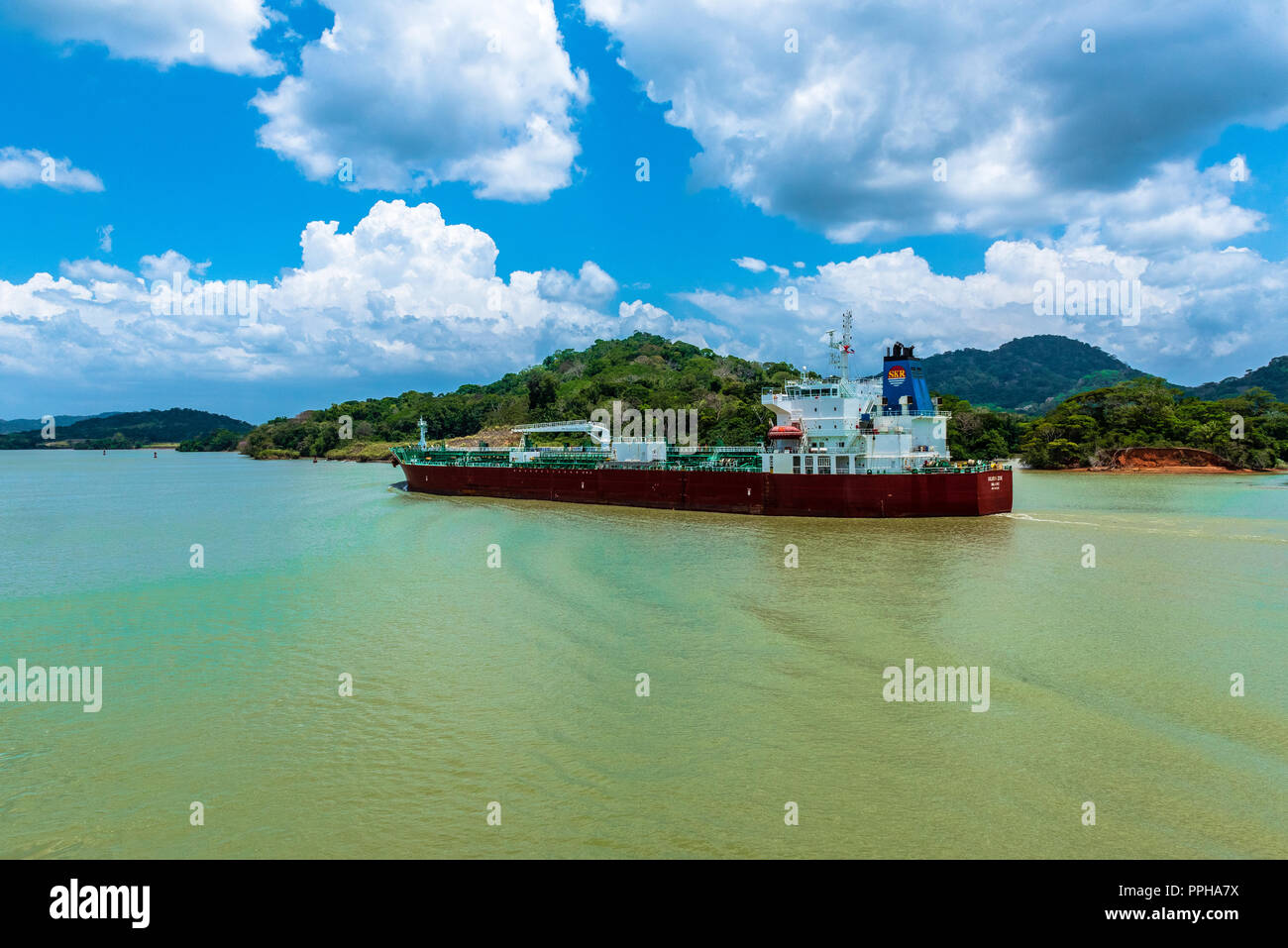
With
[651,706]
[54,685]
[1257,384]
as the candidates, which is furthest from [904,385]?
[1257,384]

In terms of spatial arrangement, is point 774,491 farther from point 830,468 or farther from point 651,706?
point 651,706

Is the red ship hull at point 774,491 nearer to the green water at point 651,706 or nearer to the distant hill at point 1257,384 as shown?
→ the green water at point 651,706

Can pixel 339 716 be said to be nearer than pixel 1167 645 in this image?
Yes

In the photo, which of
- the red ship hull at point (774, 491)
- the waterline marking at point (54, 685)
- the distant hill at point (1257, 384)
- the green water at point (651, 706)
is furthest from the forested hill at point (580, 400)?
the distant hill at point (1257, 384)

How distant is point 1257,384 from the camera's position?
189500 mm

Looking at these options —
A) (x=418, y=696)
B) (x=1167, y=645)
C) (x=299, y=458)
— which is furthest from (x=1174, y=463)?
(x=299, y=458)

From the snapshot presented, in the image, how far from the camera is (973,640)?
14.3 meters

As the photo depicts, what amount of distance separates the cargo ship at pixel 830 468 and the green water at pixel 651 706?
7.64 meters

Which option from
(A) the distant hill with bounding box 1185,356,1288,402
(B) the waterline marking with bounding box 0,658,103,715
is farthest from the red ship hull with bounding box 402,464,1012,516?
(A) the distant hill with bounding box 1185,356,1288,402

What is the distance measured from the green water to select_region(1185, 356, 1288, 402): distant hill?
699 feet

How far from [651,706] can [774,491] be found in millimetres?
24879

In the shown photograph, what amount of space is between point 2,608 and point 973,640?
965 inches
